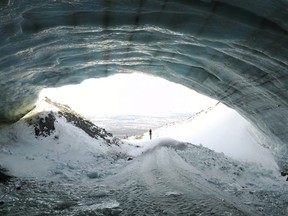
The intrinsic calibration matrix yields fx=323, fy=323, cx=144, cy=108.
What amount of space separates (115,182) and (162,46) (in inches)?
180

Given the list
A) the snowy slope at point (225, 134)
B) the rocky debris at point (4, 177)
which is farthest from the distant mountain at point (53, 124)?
the snowy slope at point (225, 134)

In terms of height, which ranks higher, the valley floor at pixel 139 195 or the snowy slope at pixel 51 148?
the snowy slope at pixel 51 148

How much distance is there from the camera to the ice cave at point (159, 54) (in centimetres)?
633

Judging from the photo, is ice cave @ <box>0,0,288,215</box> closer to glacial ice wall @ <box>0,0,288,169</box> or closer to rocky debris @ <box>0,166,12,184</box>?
glacial ice wall @ <box>0,0,288,169</box>

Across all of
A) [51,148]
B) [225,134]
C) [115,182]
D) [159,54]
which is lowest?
[115,182]

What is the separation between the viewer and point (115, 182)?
1047cm

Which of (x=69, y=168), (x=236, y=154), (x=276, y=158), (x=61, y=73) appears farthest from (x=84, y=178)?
(x=236, y=154)

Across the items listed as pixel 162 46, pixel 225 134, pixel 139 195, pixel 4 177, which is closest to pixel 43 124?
pixel 4 177

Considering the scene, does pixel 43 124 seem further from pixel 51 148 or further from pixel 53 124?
pixel 51 148

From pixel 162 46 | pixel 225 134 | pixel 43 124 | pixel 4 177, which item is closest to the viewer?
pixel 162 46

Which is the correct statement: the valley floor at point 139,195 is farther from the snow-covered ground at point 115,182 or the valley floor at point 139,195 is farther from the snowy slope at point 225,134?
the snowy slope at point 225,134

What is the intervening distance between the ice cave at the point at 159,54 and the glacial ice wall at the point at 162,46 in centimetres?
3

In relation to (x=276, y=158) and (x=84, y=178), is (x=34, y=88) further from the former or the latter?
(x=276, y=158)

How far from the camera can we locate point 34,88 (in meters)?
15.1
